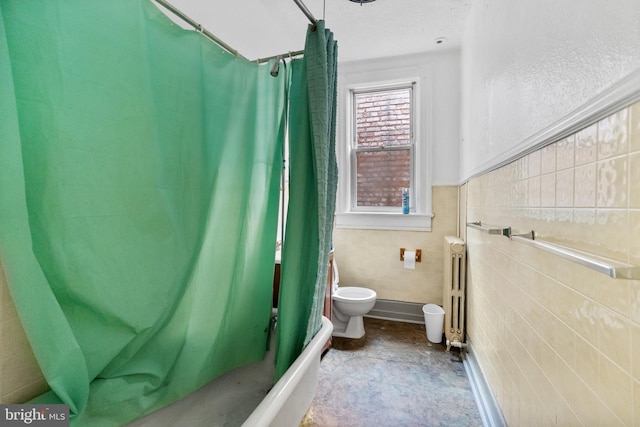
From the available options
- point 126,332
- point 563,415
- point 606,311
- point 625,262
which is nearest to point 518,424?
point 563,415

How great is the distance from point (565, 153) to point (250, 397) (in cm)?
153

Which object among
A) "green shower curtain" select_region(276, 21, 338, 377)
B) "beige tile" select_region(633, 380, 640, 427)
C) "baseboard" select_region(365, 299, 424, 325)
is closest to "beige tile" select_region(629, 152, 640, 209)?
"beige tile" select_region(633, 380, 640, 427)

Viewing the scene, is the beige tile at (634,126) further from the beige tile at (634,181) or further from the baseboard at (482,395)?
the baseboard at (482,395)

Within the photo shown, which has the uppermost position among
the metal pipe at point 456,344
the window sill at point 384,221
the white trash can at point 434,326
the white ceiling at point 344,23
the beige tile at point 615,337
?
the white ceiling at point 344,23

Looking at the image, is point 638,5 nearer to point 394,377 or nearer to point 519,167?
point 519,167

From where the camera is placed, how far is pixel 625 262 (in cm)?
61

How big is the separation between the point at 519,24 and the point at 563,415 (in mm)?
1416

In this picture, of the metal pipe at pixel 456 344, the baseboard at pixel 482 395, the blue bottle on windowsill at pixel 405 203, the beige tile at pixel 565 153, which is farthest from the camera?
the blue bottle on windowsill at pixel 405 203

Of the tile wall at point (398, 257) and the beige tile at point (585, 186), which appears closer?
the beige tile at point (585, 186)

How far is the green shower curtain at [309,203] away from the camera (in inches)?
46.1

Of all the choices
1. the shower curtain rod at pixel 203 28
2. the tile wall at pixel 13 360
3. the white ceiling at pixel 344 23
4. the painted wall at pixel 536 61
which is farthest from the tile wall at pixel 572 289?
the tile wall at pixel 13 360

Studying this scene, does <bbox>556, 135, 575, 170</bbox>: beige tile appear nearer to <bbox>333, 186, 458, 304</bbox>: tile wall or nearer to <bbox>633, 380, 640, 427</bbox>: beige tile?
<bbox>633, 380, 640, 427</bbox>: beige tile

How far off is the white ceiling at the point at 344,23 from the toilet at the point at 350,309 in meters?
1.98

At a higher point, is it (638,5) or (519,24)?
(519,24)
